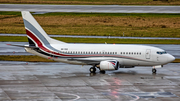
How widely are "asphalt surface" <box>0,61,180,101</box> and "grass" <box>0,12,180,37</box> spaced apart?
124 feet

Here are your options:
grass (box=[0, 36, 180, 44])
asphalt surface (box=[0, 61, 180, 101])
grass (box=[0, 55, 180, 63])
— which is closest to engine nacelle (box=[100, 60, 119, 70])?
asphalt surface (box=[0, 61, 180, 101])

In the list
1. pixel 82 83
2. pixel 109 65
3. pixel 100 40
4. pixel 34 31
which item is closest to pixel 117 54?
pixel 109 65

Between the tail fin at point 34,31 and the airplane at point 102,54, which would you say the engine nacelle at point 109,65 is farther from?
the tail fin at point 34,31

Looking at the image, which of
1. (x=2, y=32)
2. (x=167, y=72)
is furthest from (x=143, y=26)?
(x=167, y=72)

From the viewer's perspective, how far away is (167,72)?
1703 inches

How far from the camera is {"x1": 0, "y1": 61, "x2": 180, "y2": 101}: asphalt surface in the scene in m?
30.1

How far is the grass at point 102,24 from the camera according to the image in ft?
279

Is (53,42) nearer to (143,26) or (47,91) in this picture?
(47,91)

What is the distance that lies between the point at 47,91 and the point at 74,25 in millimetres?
64596

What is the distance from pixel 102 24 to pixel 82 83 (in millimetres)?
61974

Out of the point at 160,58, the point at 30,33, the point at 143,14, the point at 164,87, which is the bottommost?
the point at 164,87

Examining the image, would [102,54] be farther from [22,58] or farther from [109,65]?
[22,58]

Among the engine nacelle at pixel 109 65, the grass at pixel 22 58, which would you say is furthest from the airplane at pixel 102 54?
the grass at pixel 22 58

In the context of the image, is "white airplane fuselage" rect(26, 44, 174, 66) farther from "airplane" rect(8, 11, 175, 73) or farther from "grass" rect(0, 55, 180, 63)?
"grass" rect(0, 55, 180, 63)
